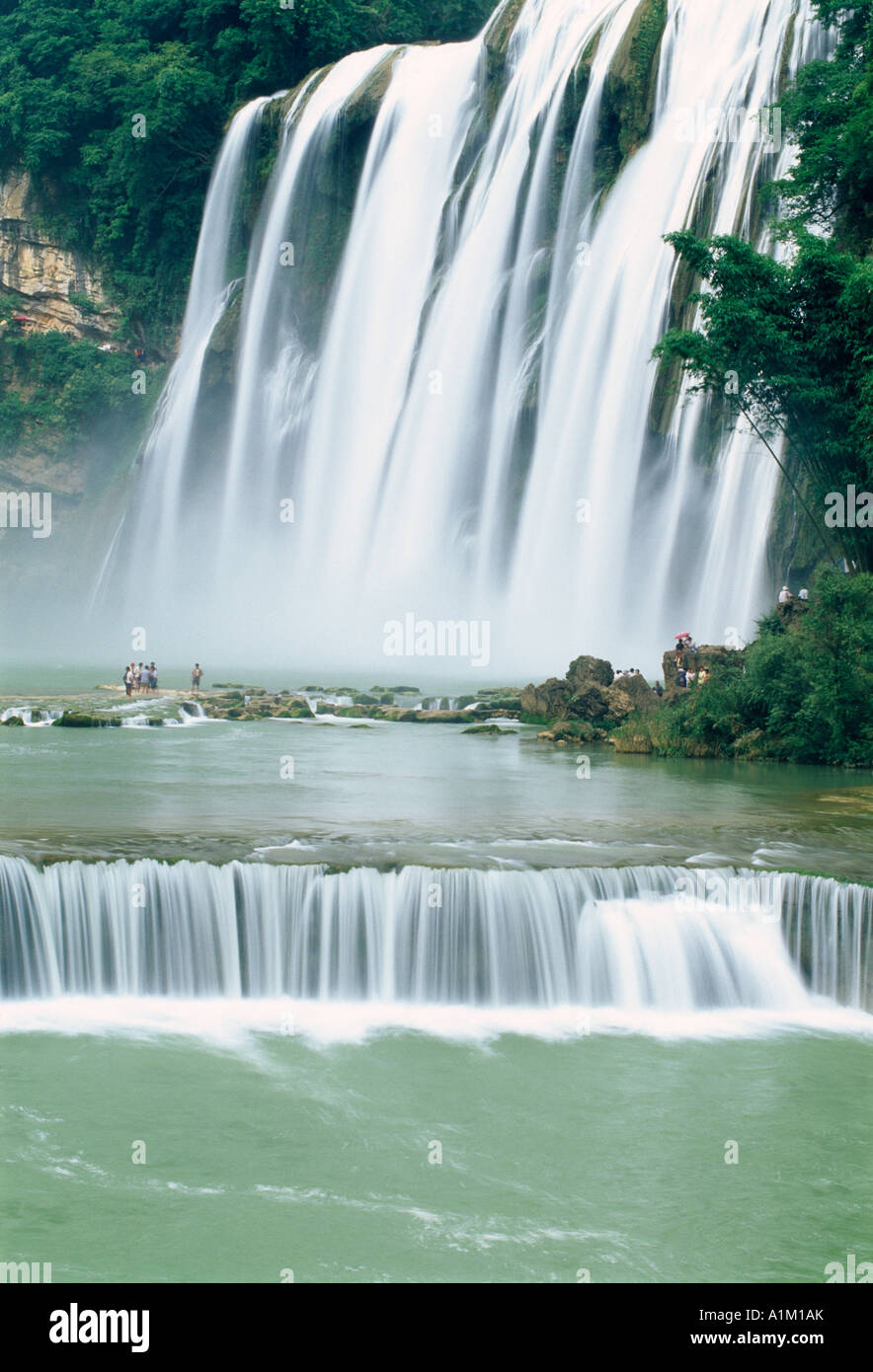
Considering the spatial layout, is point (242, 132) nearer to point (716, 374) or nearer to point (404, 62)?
point (404, 62)

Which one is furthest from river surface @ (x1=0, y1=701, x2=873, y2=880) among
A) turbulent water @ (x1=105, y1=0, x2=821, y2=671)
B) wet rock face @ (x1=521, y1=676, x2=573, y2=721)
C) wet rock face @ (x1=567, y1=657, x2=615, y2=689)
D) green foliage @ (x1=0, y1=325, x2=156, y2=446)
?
green foliage @ (x1=0, y1=325, x2=156, y2=446)

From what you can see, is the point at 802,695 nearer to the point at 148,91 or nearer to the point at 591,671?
the point at 591,671

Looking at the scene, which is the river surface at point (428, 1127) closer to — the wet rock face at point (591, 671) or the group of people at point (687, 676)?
the group of people at point (687, 676)

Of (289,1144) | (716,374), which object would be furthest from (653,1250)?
(716,374)

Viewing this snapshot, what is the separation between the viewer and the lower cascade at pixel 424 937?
38.7 feet

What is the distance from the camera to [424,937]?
12.0 meters

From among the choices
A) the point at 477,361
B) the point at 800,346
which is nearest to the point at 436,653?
the point at 477,361

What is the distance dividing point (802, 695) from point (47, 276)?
139 feet

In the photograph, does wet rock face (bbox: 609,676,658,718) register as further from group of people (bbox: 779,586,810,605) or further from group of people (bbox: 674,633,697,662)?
group of people (bbox: 779,586,810,605)

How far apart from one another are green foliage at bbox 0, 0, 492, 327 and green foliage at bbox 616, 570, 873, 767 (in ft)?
122

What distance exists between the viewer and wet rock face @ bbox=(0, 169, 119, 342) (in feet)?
179

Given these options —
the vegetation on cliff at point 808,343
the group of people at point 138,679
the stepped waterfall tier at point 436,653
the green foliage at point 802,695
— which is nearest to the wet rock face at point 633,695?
the stepped waterfall tier at point 436,653

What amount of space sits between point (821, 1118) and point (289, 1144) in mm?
3585

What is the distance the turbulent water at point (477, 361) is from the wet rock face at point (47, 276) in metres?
5.87
